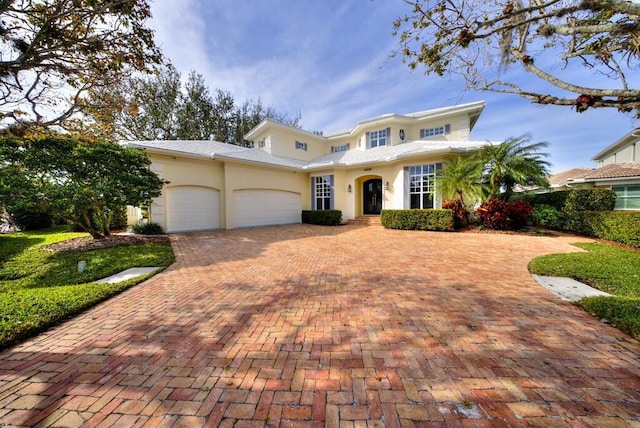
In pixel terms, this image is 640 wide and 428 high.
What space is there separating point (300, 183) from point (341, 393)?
Answer: 1495 cm

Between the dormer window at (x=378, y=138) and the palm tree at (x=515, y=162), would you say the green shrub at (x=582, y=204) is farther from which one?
the dormer window at (x=378, y=138)

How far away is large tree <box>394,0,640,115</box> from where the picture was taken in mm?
3107

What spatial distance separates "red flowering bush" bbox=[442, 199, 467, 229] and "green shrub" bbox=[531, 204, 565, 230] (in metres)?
2.94

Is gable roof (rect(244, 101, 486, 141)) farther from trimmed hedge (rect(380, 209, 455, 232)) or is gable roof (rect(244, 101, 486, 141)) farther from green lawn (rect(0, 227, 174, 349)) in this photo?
green lawn (rect(0, 227, 174, 349))

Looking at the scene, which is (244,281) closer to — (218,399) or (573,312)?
(218,399)

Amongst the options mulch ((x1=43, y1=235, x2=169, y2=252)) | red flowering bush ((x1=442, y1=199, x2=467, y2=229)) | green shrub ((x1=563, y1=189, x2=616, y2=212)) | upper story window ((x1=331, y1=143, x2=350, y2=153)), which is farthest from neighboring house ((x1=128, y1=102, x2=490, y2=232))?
green shrub ((x1=563, y1=189, x2=616, y2=212))

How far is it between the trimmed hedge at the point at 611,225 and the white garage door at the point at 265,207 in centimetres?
1389

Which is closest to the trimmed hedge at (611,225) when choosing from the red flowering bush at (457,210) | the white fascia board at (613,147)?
the red flowering bush at (457,210)

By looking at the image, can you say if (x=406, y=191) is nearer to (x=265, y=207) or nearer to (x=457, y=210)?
(x=457, y=210)

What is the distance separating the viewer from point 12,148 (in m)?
6.66

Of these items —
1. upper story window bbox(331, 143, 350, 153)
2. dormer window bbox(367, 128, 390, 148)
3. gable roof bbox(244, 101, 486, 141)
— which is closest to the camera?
gable roof bbox(244, 101, 486, 141)

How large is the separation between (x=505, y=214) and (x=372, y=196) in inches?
296

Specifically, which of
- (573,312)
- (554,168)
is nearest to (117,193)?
(573,312)

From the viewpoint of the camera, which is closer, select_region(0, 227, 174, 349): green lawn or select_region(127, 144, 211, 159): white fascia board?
select_region(0, 227, 174, 349): green lawn
